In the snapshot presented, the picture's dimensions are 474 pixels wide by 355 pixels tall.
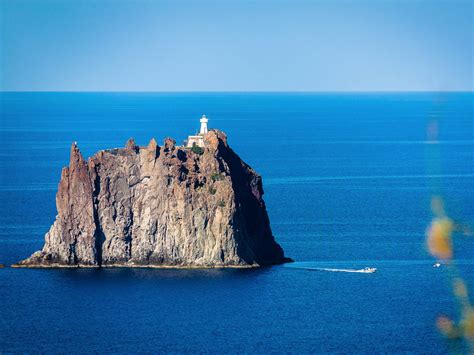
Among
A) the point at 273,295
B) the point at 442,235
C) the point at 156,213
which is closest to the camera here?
the point at 442,235

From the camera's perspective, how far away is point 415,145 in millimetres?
196000

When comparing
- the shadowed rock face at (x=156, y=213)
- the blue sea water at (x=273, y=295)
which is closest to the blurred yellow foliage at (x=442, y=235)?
the blue sea water at (x=273, y=295)

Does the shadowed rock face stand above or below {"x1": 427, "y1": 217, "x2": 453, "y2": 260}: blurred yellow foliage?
above

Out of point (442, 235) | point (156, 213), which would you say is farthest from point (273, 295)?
point (442, 235)

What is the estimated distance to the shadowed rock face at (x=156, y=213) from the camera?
71.5m

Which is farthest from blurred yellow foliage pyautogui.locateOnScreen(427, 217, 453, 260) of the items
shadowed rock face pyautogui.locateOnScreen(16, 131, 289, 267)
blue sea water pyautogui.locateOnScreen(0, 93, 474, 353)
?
shadowed rock face pyautogui.locateOnScreen(16, 131, 289, 267)

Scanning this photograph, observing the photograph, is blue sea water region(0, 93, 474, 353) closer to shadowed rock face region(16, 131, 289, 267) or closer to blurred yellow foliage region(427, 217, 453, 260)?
shadowed rock face region(16, 131, 289, 267)

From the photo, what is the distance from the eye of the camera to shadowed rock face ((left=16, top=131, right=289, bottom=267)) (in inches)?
2815

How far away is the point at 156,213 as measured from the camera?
7312cm

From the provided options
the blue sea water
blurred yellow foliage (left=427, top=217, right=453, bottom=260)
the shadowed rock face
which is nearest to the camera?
blurred yellow foliage (left=427, top=217, right=453, bottom=260)

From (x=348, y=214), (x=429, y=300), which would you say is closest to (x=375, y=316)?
(x=429, y=300)

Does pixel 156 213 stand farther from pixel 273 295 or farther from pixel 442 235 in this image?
pixel 442 235

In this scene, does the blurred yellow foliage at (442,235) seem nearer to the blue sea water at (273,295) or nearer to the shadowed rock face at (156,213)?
the blue sea water at (273,295)

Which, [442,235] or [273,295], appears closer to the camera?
[442,235]
